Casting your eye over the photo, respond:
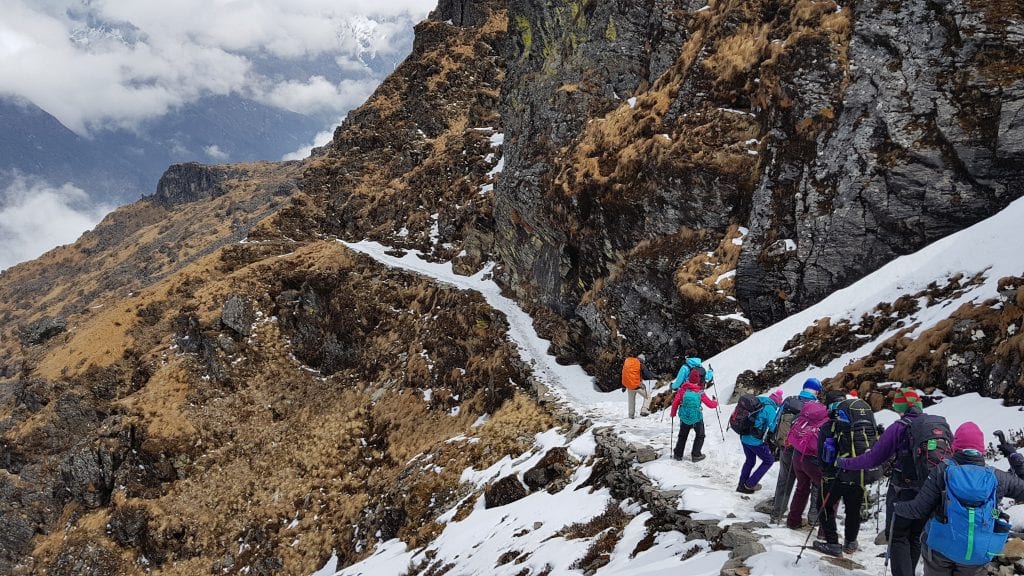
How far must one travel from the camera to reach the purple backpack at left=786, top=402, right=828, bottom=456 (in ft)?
27.1

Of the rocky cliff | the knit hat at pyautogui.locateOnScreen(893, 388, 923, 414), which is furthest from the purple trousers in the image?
the knit hat at pyautogui.locateOnScreen(893, 388, 923, 414)

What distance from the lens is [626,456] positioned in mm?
14578

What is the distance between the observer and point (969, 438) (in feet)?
18.6

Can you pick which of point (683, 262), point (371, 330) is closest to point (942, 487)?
point (683, 262)

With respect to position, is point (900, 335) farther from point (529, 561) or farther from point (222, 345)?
point (222, 345)

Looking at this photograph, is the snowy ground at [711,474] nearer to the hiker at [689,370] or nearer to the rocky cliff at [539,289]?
the rocky cliff at [539,289]

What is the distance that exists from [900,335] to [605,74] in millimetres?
28029

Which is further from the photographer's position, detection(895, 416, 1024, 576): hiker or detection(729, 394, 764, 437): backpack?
detection(729, 394, 764, 437): backpack

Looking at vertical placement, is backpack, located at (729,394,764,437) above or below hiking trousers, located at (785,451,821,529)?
above

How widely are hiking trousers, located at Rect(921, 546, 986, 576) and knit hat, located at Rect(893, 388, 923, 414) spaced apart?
1758 mm

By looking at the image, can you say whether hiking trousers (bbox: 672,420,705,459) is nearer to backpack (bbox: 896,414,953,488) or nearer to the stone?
backpack (bbox: 896,414,953,488)

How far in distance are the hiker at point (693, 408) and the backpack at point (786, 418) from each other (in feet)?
11.3

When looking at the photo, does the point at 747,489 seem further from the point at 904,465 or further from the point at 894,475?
the point at 904,465

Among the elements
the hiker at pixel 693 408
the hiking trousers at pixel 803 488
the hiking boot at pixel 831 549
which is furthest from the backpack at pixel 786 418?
the hiker at pixel 693 408
